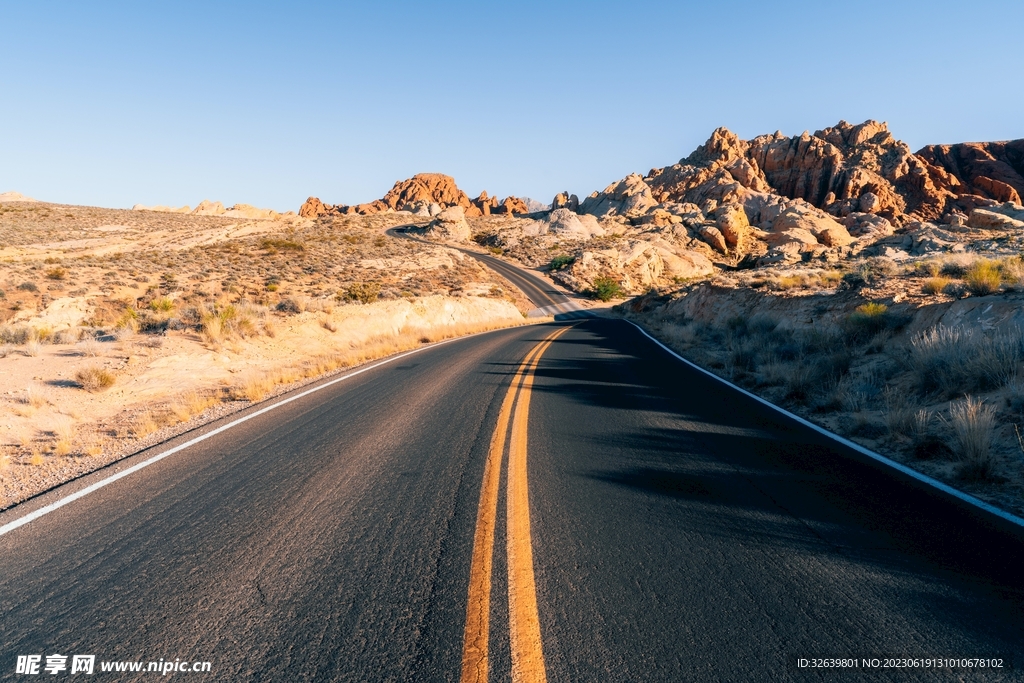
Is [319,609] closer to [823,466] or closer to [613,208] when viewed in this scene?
[823,466]

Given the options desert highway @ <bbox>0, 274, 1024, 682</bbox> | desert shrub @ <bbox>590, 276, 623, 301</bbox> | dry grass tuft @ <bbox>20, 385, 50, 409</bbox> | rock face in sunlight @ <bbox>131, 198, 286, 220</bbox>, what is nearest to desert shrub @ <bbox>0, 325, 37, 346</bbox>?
dry grass tuft @ <bbox>20, 385, 50, 409</bbox>

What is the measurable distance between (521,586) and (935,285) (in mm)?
13669

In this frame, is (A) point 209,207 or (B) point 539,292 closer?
(B) point 539,292

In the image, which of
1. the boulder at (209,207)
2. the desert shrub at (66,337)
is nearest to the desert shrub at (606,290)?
the desert shrub at (66,337)

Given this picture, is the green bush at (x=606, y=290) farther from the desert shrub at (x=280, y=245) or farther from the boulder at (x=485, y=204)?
the boulder at (x=485, y=204)

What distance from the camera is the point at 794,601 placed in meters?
3.07

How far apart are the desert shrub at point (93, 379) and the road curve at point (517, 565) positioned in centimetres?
587

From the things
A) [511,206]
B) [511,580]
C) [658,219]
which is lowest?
[511,580]

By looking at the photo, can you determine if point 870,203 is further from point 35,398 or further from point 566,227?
point 35,398

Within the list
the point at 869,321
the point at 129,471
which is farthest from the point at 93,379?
the point at 869,321

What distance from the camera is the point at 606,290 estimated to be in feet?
191

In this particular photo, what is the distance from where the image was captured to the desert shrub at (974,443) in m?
4.89

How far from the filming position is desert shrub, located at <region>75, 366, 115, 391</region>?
1024 centimetres

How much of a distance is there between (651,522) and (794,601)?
4.01 ft
